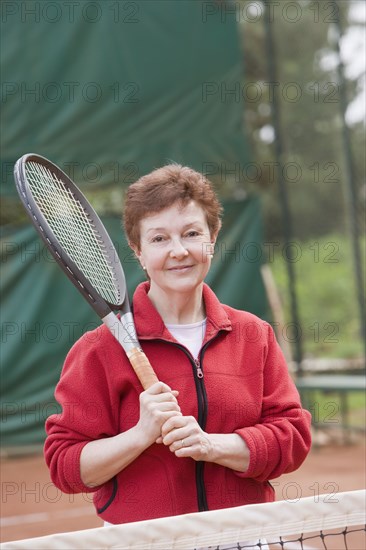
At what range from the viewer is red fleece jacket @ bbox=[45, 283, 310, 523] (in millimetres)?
1767

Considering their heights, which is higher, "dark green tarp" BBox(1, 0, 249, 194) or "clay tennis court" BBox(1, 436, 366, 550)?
"dark green tarp" BBox(1, 0, 249, 194)

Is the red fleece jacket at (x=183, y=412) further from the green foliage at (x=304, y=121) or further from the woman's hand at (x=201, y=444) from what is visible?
the green foliage at (x=304, y=121)

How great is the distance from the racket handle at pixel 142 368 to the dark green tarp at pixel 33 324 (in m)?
3.63

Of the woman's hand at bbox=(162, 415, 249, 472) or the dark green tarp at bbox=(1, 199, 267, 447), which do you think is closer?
the woman's hand at bbox=(162, 415, 249, 472)

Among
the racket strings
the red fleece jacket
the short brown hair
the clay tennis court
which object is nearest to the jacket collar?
the red fleece jacket

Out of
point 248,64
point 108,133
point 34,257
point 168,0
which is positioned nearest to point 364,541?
point 34,257

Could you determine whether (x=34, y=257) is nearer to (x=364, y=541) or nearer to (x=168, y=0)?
(x=168, y=0)

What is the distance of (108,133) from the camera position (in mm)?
5727

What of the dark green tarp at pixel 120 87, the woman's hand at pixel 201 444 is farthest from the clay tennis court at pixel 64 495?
the woman's hand at pixel 201 444

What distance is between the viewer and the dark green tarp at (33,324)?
212 inches

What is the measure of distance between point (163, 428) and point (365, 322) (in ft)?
18.3

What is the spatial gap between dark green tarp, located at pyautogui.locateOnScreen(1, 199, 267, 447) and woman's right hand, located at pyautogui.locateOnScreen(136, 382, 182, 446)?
A: 146 inches

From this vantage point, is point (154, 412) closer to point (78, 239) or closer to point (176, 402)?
point (176, 402)

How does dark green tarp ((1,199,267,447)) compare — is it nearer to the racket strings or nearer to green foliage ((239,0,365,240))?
the racket strings
